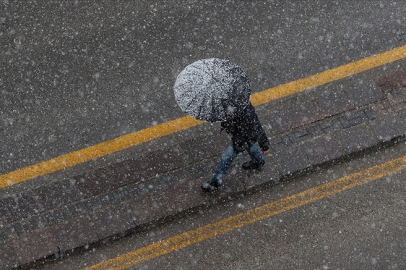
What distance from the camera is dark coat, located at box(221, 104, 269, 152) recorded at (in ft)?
20.0

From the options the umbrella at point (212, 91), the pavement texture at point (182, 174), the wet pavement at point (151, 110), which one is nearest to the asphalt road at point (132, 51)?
the wet pavement at point (151, 110)

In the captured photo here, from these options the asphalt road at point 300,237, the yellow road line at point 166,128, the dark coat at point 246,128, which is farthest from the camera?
the yellow road line at point 166,128

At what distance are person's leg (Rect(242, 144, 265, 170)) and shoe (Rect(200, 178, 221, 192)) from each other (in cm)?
38

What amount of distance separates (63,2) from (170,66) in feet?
5.61

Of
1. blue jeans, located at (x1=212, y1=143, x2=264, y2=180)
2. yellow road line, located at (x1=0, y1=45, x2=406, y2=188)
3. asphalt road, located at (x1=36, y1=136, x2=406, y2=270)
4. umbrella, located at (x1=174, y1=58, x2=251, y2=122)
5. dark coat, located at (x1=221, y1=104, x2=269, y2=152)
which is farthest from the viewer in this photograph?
yellow road line, located at (x1=0, y1=45, x2=406, y2=188)

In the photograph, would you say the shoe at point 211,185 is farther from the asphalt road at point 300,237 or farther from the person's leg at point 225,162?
the asphalt road at point 300,237

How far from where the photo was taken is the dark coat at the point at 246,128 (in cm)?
610

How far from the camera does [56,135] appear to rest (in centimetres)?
760

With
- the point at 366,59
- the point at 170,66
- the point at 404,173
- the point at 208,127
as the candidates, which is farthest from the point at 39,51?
the point at 404,173

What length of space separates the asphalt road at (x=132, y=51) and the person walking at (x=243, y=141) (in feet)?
3.71

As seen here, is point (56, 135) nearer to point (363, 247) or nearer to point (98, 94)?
point (98, 94)

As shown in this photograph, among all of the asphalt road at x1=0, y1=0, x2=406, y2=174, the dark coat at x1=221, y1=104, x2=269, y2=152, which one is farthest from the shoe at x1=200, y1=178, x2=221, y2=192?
the asphalt road at x1=0, y1=0, x2=406, y2=174

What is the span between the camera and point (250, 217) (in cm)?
718

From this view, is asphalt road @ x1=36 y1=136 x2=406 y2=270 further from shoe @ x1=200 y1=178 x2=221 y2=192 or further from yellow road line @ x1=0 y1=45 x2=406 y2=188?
yellow road line @ x1=0 y1=45 x2=406 y2=188
